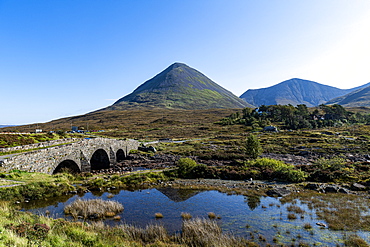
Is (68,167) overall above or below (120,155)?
above

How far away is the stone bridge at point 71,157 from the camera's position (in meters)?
23.1

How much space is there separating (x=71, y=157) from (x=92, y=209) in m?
14.4

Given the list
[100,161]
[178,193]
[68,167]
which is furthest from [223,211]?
[100,161]

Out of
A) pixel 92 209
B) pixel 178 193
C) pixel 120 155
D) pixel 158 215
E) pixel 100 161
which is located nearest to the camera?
pixel 92 209

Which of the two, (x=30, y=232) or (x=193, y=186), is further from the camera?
(x=193, y=186)

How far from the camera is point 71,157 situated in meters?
30.2

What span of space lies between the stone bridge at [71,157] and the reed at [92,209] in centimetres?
868

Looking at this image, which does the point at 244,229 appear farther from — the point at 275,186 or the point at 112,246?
the point at 275,186

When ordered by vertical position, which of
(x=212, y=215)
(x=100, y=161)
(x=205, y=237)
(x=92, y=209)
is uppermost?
(x=100, y=161)

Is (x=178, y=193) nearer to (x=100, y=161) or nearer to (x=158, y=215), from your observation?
(x=158, y=215)

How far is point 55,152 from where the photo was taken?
2723cm

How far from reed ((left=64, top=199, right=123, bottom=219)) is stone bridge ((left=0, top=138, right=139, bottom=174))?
8.68 metres

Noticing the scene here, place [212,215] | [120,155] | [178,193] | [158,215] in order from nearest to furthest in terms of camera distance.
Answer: [158,215]
[212,215]
[178,193]
[120,155]

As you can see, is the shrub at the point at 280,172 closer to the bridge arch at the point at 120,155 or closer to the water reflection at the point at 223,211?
the water reflection at the point at 223,211
